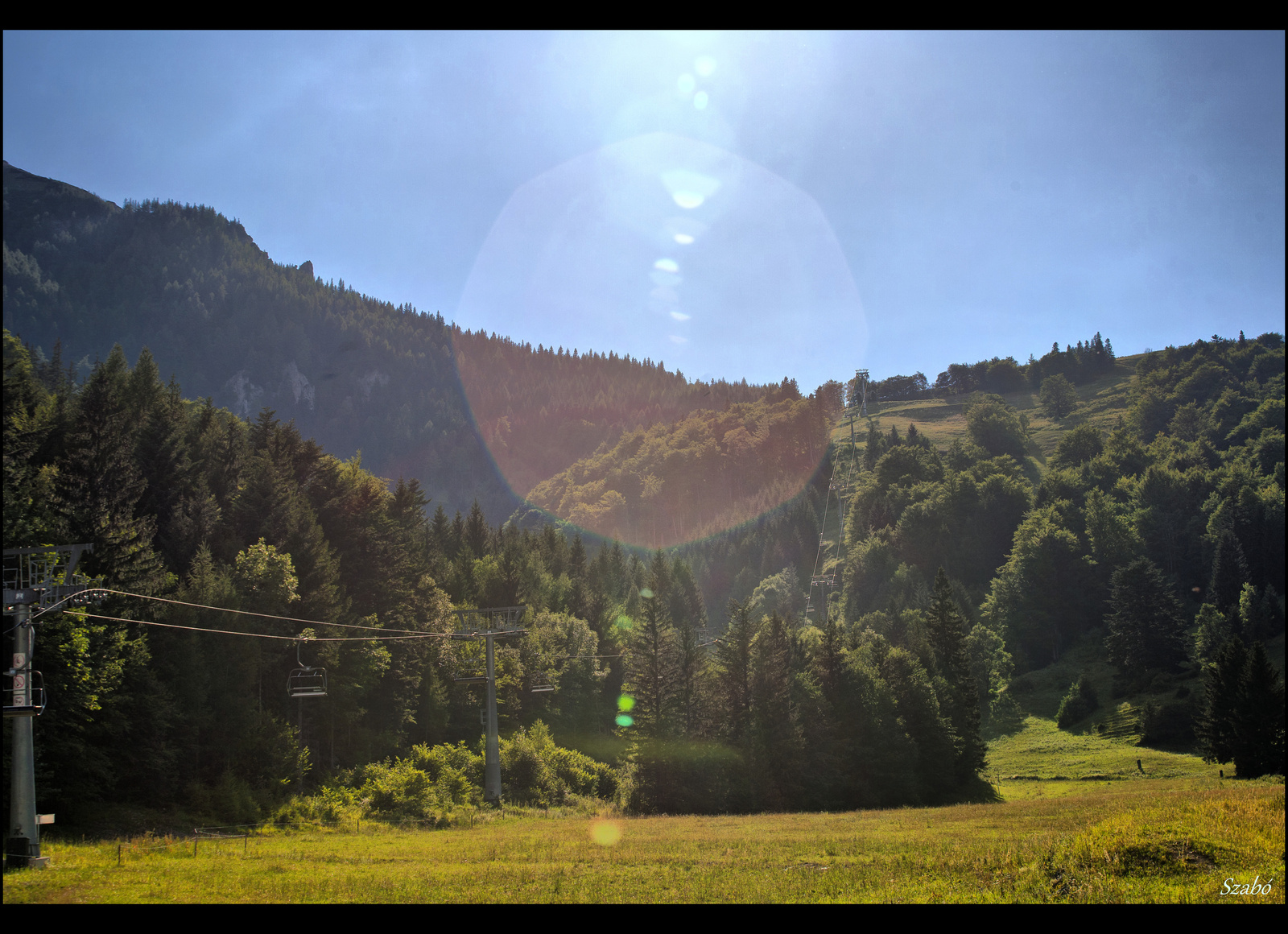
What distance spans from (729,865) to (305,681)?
30.6m

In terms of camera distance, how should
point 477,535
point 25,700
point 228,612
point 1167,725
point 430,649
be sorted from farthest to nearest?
point 477,535 < point 1167,725 < point 430,649 < point 228,612 < point 25,700

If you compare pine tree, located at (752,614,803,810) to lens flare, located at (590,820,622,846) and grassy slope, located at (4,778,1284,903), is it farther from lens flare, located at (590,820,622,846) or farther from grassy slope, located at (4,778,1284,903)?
grassy slope, located at (4,778,1284,903)

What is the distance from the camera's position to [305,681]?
4509 centimetres

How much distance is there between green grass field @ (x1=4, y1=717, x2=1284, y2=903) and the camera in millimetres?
18453

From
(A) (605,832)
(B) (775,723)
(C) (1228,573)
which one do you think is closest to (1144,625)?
(C) (1228,573)

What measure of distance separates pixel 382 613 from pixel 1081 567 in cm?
12329

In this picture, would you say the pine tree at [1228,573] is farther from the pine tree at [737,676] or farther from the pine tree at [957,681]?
the pine tree at [737,676]

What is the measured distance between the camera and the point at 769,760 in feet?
196

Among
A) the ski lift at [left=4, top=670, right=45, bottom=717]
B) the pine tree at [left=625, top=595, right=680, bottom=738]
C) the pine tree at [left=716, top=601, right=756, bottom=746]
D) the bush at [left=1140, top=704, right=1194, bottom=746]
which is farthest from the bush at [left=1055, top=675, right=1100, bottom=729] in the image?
the ski lift at [left=4, top=670, right=45, bottom=717]

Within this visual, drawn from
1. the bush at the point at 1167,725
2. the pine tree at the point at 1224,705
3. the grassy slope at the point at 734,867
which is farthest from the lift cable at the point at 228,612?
the bush at the point at 1167,725

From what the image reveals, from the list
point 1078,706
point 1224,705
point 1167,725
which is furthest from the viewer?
point 1078,706

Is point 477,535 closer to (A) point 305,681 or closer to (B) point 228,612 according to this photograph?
(A) point 305,681

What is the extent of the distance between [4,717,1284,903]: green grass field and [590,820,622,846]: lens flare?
28 cm
